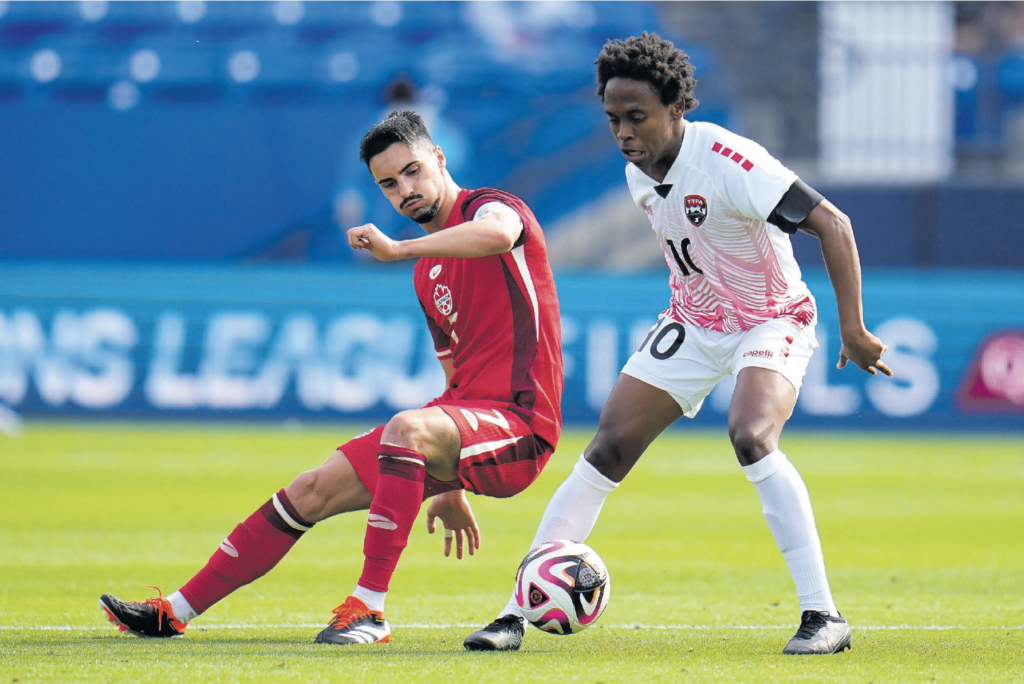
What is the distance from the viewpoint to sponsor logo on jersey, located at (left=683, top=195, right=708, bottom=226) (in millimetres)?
4598

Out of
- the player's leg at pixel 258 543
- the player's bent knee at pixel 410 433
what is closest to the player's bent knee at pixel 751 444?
the player's bent knee at pixel 410 433

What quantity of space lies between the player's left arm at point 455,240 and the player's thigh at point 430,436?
0.54 metres

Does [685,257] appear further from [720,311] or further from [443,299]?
[443,299]

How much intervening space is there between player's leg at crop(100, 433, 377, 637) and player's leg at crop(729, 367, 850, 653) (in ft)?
4.08

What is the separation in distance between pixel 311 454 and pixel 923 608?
260 inches

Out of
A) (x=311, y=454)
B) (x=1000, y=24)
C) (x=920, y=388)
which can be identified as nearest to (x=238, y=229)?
(x=311, y=454)

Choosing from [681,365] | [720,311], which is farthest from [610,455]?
[720,311]

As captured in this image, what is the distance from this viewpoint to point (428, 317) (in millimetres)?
4922

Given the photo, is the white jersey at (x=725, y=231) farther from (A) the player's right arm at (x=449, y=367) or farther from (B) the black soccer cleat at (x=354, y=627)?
(B) the black soccer cleat at (x=354, y=627)

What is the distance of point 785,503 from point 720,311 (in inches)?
29.0

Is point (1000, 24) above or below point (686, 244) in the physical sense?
above

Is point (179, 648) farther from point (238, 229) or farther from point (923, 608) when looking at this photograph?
point (238, 229)

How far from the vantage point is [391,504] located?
439cm

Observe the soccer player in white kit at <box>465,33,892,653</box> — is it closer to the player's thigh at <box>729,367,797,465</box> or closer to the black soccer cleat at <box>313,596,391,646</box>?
the player's thigh at <box>729,367,797,465</box>
